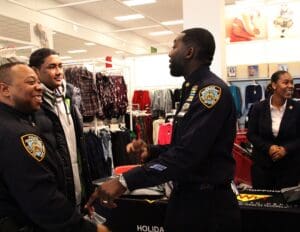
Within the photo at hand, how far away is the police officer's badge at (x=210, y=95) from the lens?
1622 mm

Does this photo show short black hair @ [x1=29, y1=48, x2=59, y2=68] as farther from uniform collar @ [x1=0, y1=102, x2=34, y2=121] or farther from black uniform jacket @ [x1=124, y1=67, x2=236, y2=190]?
black uniform jacket @ [x1=124, y1=67, x2=236, y2=190]

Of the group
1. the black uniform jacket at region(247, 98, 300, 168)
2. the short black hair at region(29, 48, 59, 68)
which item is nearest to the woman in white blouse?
the black uniform jacket at region(247, 98, 300, 168)

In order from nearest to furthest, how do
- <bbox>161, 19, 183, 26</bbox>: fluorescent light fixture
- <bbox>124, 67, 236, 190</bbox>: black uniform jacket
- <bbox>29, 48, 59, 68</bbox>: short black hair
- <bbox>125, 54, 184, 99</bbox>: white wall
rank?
<bbox>124, 67, 236, 190</bbox>: black uniform jacket < <bbox>29, 48, 59, 68</bbox>: short black hair < <bbox>125, 54, 184, 99</bbox>: white wall < <bbox>161, 19, 183, 26</bbox>: fluorescent light fixture

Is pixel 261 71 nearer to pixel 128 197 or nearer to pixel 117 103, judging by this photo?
pixel 117 103

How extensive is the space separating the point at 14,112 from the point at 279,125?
2.44 meters

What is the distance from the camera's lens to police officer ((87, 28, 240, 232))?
5.20 ft

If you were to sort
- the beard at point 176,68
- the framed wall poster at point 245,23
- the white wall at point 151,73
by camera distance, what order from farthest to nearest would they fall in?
1. the white wall at point 151,73
2. the framed wall poster at point 245,23
3. the beard at point 176,68

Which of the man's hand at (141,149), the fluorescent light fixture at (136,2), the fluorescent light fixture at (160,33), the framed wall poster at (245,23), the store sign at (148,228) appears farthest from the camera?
the fluorescent light fixture at (160,33)

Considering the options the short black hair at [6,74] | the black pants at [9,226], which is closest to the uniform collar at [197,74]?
the short black hair at [6,74]

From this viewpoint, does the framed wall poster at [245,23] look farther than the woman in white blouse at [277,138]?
Yes

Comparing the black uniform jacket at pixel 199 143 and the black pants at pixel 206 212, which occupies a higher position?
the black uniform jacket at pixel 199 143

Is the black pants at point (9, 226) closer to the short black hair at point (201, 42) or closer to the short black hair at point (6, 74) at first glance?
the short black hair at point (6, 74)

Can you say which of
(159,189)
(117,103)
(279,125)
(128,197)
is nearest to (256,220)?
(159,189)

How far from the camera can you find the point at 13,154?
4.79 ft
